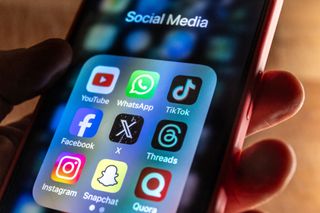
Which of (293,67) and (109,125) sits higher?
(293,67)

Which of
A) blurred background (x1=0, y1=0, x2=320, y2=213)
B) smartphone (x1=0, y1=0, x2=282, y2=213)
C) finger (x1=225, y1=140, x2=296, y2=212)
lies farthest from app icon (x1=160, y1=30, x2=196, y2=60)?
blurred background (x1=0, y1=0, x2=320, y2=213)

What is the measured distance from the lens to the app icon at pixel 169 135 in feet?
1.54

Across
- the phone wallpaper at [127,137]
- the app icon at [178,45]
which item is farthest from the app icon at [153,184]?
the app icon at [178,45]

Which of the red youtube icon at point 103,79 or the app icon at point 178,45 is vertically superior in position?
the app icon at point 178,45

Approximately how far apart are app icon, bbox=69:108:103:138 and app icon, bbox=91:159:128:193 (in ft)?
0.11

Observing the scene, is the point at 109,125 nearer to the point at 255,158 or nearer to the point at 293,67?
the point at 255,158

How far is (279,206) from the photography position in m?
0.89

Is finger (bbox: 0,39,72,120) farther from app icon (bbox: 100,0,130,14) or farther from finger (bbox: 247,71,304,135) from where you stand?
finger (bbox: 247,71,304,135)

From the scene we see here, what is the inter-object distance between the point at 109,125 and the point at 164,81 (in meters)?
0.06

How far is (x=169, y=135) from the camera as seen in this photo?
47cm

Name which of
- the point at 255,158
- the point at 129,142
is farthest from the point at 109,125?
the point at 255,158

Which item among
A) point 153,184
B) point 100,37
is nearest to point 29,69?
point 100,37

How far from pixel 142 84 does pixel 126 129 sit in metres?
0.05

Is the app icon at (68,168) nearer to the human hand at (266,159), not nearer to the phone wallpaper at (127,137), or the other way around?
the phone wallpaper at (127,137)
